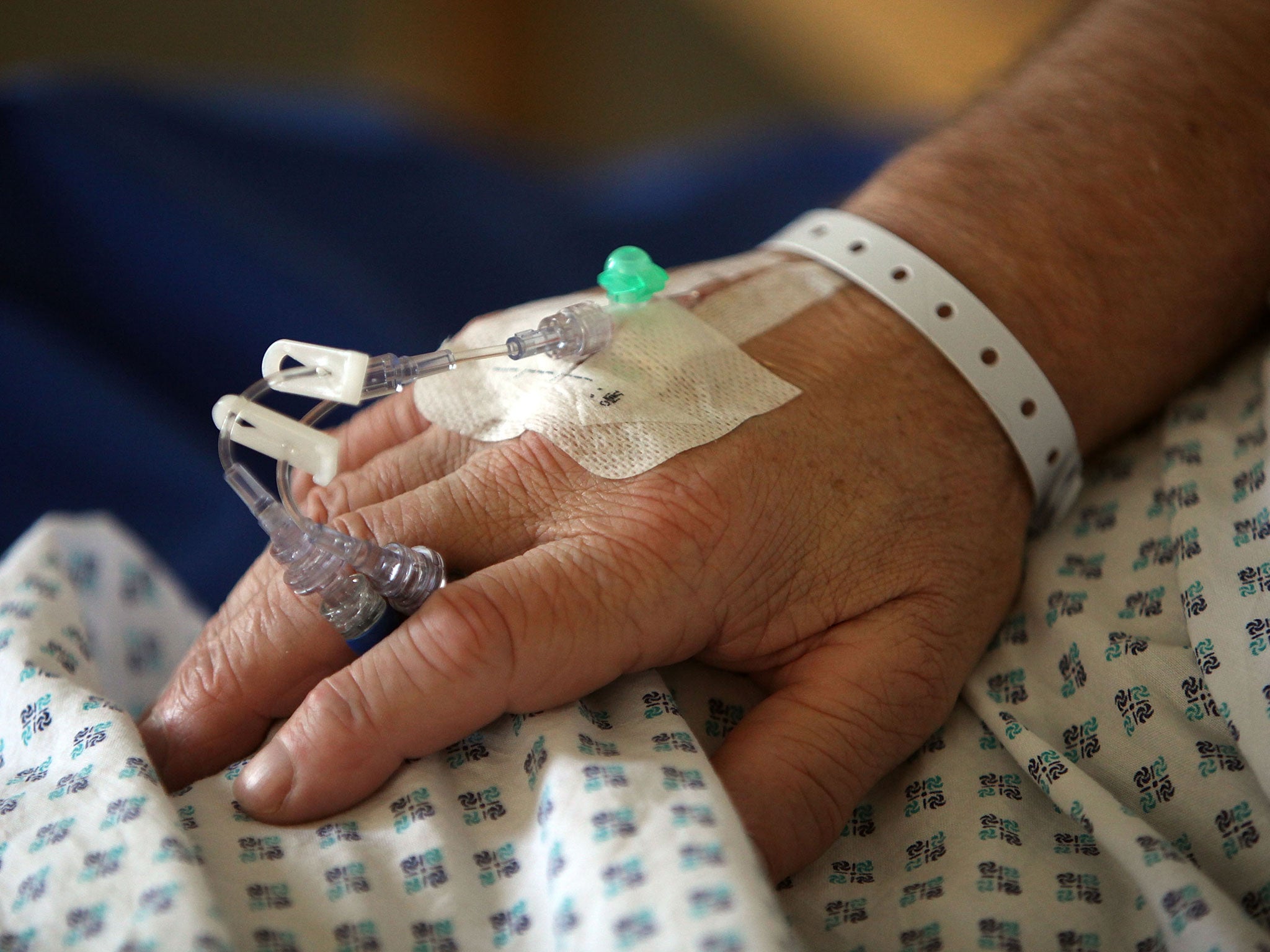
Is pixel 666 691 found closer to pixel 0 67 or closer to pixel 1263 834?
pixel 1263 834

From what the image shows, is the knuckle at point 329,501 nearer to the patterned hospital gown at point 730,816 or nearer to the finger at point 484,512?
the finger at point 484,512

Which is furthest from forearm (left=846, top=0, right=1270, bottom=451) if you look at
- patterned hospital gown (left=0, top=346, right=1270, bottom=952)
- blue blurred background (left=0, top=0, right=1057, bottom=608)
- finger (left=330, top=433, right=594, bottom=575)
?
blue blurred background (left=0, top=0, right=1057, bottom=608)

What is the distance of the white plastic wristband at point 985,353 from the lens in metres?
0.97

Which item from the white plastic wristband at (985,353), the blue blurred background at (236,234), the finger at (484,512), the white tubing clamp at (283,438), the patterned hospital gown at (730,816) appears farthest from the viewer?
the blue blurred background at (236,234)

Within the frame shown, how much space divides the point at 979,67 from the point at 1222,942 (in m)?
2.82

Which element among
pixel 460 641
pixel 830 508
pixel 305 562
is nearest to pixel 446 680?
pixel 460 641

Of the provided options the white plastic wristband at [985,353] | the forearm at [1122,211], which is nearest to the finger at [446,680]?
the white plastic wristband at [985,353]

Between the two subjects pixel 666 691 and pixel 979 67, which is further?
pixel 979 67

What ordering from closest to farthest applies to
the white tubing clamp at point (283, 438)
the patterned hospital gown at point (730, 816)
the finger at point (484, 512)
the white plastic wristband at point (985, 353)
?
the patterned hospital gown at point (730, 816) → the white tubing clamp at point (283, 438) → the finger at point (484, 512) → the white plastic wristband at point (985, 353)

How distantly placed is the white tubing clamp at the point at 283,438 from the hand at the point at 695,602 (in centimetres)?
11

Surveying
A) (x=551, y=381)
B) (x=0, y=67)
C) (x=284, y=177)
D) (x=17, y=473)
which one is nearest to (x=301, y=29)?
(x=0, y=67)

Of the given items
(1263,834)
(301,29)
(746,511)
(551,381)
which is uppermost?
(301,29)

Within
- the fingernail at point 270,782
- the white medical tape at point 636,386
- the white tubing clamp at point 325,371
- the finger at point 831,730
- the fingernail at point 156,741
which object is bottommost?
the finger at point 831,730

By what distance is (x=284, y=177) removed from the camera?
1591mm
